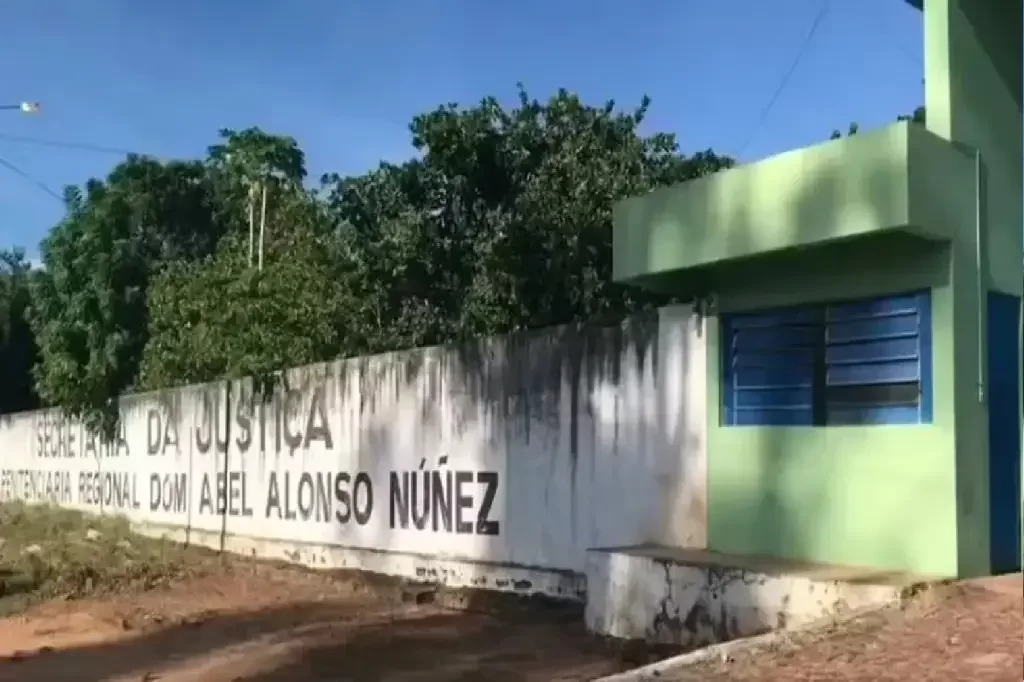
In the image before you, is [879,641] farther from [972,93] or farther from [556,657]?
[972,93]

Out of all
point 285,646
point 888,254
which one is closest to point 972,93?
point 888,254

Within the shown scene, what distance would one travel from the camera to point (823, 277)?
24.1 ft

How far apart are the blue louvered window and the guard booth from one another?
1cm

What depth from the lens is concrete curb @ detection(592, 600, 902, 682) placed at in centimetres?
557

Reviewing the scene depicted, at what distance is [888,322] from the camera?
6965mm

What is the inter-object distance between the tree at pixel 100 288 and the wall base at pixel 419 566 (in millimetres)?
6427

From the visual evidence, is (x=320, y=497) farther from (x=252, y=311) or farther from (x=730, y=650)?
(x=730, y=650)

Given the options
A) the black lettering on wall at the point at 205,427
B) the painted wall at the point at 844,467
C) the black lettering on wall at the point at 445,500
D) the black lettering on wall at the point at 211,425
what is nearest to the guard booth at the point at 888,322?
the painted wall at the point at 844,467

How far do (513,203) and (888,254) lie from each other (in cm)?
1025

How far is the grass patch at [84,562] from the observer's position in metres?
12.7

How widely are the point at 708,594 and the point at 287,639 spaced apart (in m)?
3.78

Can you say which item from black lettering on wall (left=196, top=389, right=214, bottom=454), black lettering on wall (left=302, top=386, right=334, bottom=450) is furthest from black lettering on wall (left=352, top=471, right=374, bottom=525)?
black lettering on wall (left=196, top=389, right=214, bottom=454)

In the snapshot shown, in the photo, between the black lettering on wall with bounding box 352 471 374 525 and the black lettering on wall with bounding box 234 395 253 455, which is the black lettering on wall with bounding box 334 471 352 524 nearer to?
the black lettering on wall with bounding box 352 471 374 525

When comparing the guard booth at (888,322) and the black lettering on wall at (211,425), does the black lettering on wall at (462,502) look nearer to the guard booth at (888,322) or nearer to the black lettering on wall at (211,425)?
the guard booth at (888,322)
